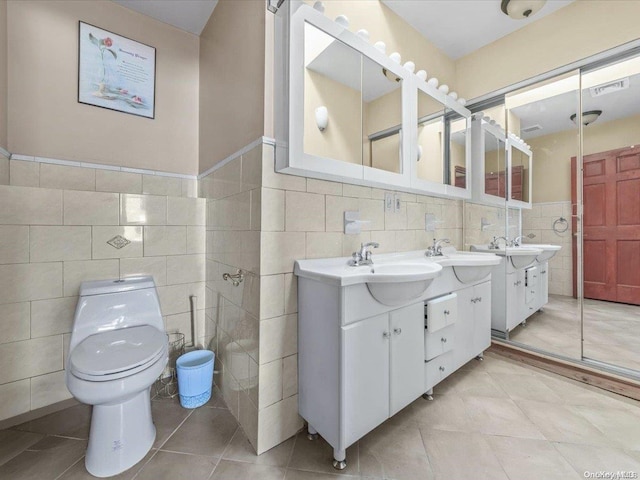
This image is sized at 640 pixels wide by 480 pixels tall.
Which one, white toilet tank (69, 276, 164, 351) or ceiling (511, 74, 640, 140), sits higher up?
ceiling (511, 74, 640, 140)

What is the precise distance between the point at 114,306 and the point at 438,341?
182 centimetres

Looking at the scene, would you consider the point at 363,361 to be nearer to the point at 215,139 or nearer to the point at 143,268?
the point at 143,268

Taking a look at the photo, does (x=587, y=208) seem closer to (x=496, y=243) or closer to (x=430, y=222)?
(x=496, y=243)

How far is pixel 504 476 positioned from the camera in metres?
1.09

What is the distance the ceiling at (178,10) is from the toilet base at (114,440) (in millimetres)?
2333

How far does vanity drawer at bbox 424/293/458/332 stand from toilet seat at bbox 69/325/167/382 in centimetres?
134

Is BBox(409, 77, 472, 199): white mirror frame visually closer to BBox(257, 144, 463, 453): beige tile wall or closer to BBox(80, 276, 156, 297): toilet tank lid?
BBox(257, 144, 463, 453): beige tile wall

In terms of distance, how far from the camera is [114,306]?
1.46 m

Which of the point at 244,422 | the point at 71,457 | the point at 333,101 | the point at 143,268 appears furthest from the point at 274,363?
the point at 333,101

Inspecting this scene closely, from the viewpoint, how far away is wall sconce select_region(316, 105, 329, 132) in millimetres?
1357

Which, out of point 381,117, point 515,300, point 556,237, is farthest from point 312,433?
point 556,237

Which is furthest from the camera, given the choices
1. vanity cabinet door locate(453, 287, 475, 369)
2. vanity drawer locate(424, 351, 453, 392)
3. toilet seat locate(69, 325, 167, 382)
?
vanity cabinet door locate(453, 287, 475, 369)

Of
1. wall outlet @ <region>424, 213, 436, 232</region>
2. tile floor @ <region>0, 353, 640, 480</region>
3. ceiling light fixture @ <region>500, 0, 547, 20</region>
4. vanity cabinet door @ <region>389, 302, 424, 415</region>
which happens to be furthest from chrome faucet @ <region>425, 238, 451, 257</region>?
ceiling light fixture @ <region>500, 0, 547, 20</region>

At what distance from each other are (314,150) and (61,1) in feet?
5.99
